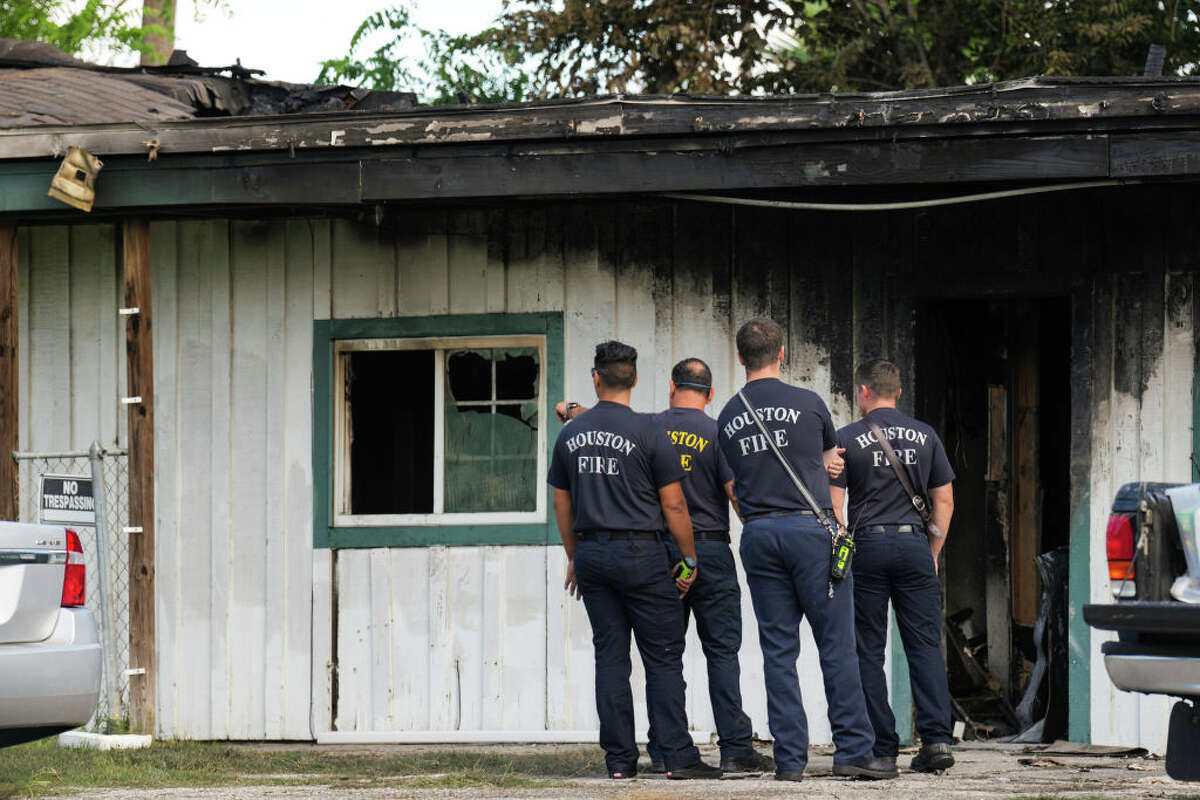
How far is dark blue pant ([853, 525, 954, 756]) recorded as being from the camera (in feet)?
24.4

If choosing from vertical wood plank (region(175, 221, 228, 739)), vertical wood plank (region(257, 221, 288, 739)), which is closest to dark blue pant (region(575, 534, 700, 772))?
vertical wood plank (region(257, 221, 288, 739))

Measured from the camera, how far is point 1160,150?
8133mm

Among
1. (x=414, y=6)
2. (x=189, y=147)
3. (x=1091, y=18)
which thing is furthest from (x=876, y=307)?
(x=414, y=6)

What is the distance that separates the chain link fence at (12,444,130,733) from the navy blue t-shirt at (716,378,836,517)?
13.0 ft

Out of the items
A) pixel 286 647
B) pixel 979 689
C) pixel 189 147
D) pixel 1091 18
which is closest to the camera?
pixel 189 147

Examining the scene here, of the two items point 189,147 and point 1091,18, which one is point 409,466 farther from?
point 1091,18

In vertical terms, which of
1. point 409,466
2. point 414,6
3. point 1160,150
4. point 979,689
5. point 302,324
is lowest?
point 979,689

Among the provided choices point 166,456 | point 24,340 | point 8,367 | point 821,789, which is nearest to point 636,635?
point 821,789

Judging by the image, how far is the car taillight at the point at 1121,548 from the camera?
5.72 meters

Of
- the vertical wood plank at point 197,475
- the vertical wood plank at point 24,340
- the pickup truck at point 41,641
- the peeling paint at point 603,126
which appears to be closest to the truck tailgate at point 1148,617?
the pickup truck at point 41,641

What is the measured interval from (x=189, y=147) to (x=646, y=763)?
400cm

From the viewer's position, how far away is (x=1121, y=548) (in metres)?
5.74

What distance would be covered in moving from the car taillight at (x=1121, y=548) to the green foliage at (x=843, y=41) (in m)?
13.8

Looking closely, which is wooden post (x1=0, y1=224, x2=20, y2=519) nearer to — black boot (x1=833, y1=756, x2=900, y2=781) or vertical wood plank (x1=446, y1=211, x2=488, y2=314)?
vertical wood plank (x1=446, y1=211, x2=488, y2=314)
